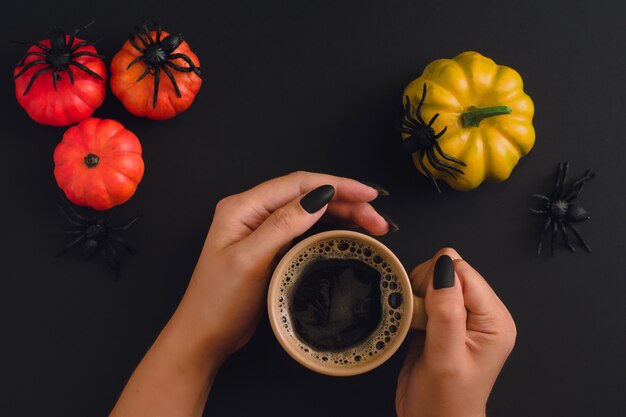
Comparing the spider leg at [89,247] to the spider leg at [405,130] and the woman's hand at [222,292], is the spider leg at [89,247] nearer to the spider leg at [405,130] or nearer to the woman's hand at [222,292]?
the woman's hand at [222,292]

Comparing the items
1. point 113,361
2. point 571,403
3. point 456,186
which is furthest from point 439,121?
point 113,361

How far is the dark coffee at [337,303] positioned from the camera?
137 centimetres

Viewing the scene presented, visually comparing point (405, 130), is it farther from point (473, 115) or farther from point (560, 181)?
point (560, 181)

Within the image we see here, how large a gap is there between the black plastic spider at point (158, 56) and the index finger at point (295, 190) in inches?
15.0

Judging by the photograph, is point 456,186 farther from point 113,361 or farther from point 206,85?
point 113,361

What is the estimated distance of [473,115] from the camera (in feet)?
4.99

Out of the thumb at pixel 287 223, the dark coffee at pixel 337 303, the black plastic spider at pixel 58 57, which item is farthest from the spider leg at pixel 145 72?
the dark coffee at pixel 337 303

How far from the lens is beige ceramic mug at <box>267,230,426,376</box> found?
121cm

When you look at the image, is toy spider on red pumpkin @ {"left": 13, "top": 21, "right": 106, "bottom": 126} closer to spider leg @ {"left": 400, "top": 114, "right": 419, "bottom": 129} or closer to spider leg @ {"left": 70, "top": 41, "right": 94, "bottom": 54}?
spider leg @ {"left": 70, "top": 41, "right": 94, "bottom": 54}

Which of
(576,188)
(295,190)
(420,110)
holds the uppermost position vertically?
(420,110)

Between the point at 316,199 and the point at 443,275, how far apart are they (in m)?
0.31

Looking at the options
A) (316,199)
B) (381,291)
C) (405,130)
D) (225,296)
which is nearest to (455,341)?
(381,291)

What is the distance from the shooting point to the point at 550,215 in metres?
1.69

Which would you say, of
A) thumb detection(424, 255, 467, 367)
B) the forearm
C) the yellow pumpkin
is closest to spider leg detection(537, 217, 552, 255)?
the yellow pumpkin
